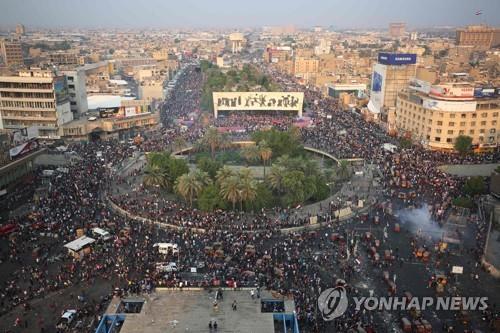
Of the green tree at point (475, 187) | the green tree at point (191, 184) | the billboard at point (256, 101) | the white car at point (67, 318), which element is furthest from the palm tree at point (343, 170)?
the billboard at point (256, 101)

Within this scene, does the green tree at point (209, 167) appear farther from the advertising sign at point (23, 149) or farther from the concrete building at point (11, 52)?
the concrete building at point (11, 52)

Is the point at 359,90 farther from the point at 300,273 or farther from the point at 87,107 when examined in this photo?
the point at 300,273

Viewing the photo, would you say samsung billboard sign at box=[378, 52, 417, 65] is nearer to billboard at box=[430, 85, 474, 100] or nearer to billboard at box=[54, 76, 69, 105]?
billboard at box=[430, 85, 474, 100]

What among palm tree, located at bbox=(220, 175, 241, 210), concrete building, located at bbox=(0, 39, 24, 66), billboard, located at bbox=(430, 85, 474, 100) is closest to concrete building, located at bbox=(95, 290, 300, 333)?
palm tree, located at bbox=(220, 175, 241, 210)

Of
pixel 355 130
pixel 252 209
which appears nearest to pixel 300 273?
pixel 252 209

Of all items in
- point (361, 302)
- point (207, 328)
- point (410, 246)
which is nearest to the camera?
point (207, 328)

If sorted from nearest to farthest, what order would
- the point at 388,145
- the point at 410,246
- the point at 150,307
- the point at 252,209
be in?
the point at 150,307 → the point at 410,246 → the point at 252,209 → the point at 388,145
